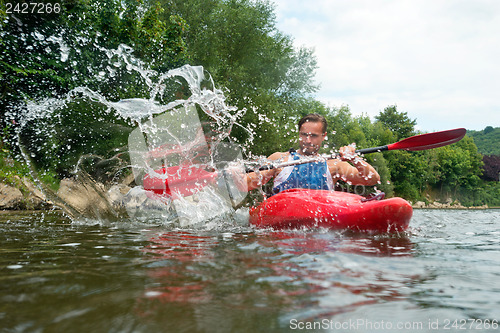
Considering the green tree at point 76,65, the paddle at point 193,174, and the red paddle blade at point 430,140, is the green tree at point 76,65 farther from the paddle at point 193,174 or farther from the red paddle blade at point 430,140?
the red paddle blade at point 430,140

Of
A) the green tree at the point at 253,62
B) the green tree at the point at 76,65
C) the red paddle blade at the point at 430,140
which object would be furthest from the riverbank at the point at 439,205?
the red paddle blade at the point at 430,140

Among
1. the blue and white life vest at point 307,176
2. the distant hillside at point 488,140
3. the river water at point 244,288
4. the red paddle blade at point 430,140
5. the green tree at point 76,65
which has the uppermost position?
the distant hillside at point 488,140

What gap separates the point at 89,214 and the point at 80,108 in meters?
4.92

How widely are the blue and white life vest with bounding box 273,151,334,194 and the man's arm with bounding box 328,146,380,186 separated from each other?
19 cm

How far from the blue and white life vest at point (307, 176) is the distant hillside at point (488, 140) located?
260 feet

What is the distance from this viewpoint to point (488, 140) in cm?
7769

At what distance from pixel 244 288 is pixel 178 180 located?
328 cm

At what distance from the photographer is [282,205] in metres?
4.05

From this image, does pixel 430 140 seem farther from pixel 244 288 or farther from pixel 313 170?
pixel 244 288

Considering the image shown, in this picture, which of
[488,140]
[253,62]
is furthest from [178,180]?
[488,140]

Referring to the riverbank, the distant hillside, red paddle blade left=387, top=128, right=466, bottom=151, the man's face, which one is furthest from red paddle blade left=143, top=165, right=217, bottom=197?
the distant hillside

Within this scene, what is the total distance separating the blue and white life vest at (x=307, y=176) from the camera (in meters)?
4.53

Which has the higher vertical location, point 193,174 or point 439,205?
point 193,174

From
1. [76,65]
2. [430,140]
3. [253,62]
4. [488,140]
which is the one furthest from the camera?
[488,140]
